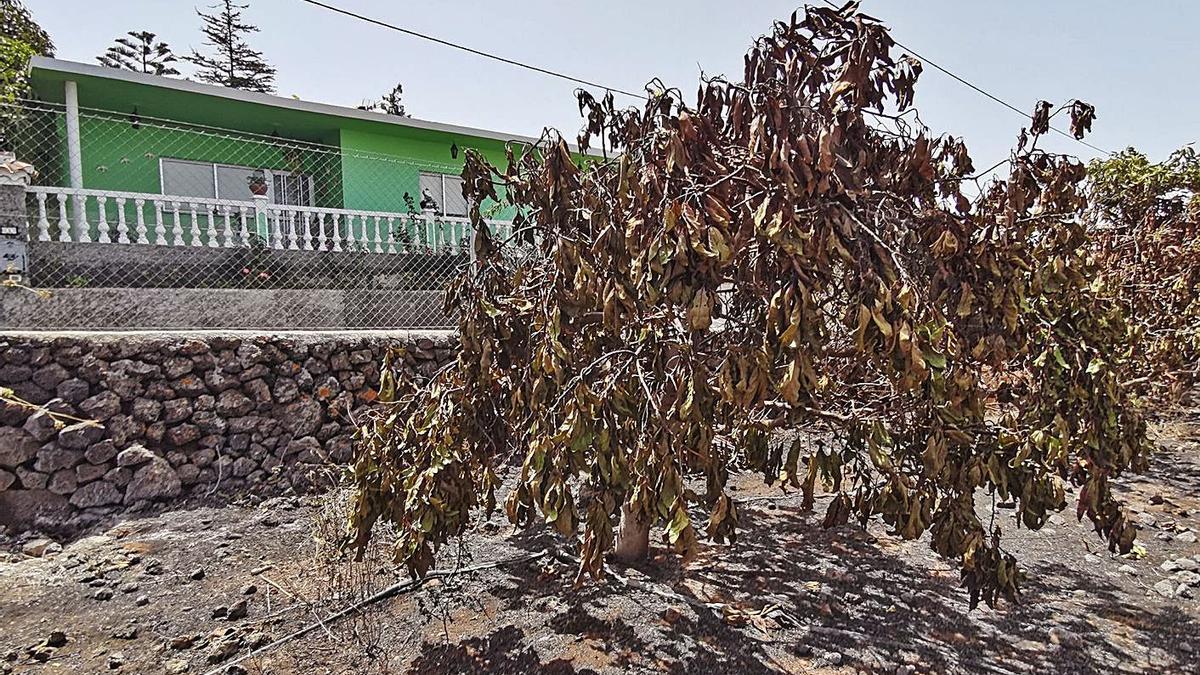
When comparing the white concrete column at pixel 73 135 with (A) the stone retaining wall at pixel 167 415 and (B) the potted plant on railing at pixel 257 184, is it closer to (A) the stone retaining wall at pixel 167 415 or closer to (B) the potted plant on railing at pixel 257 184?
(B) the potted plant on railing at pixel 257 184

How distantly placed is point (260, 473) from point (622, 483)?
14.2 ft

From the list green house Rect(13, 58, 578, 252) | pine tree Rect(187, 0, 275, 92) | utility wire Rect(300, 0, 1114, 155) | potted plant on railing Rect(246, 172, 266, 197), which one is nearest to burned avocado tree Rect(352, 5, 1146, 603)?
utility wire Rect(300, 0, 1114, 155)

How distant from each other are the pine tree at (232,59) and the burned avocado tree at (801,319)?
2018 centimetres

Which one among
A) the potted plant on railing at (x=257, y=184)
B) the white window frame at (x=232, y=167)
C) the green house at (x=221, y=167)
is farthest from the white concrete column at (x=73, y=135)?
the potted plant on railing at (x=257, y=184)

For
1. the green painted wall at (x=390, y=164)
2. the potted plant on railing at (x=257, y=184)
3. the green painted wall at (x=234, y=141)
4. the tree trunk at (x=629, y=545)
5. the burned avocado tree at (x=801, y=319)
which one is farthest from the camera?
the green painted wall at (x=390, y=164)

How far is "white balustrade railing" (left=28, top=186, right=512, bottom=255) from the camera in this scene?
7055mm

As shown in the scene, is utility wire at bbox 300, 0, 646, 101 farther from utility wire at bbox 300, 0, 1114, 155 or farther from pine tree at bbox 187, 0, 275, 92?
pine tree at bbox 187, 0, 275, 92

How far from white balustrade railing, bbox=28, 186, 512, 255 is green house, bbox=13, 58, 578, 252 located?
0.02 metres

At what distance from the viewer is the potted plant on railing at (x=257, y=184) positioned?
934cm

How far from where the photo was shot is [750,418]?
9.52 feet

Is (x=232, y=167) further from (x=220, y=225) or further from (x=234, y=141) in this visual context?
(x=220, y=225)

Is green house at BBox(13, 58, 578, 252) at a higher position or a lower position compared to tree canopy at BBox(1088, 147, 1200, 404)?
higher

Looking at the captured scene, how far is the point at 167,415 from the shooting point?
5059 millimetres

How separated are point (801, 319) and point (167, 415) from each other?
5178 millimetres
